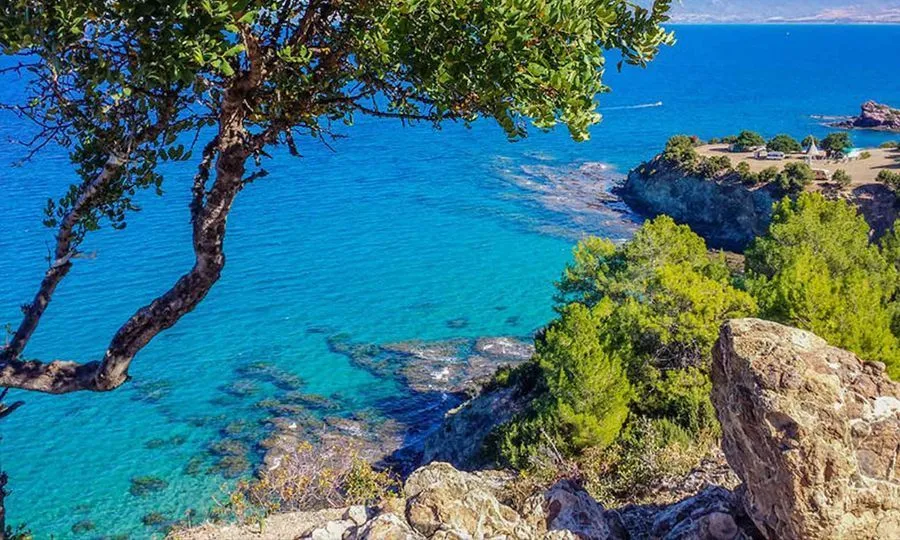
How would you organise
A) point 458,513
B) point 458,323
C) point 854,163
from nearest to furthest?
1. point 458,513
2. point 458,323
3. point 854,163

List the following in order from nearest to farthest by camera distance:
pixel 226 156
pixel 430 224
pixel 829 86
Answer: pixel 226 156 < pixel 430 224 < pixel 829 86

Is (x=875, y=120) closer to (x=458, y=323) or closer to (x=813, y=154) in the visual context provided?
(x=813, y=154)

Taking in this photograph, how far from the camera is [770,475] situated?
784 cm

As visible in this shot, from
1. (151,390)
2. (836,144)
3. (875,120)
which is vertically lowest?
(151,390)

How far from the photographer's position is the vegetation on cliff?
17703 millimetres

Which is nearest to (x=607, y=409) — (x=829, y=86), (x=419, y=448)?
(x=419, y=448)

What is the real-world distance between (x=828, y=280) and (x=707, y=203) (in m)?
43.5

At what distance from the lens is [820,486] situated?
7.46m

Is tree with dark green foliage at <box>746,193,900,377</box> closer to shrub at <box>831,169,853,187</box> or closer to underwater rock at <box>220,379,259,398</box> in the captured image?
underwater rock at <box>220,379,259,398</box>

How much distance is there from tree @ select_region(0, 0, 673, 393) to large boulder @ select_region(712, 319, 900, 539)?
3482 mm

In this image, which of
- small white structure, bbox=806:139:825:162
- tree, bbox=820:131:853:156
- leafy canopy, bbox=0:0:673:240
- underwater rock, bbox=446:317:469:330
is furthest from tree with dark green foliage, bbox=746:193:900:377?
tree, bbox=820:131:853:156

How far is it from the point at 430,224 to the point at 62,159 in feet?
133

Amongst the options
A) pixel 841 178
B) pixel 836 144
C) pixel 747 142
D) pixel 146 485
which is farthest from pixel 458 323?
pixel 836 144

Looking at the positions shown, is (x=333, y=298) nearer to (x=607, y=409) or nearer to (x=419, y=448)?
(x=419, y=448)
